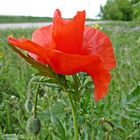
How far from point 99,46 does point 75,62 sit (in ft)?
0.18

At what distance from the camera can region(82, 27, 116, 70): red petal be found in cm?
67

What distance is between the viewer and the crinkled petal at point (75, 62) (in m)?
0.64

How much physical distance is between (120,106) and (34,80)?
404mm

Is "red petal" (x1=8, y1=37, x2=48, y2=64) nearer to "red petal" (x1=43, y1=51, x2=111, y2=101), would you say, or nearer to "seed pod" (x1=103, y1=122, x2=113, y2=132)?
"red petal" (x1=43, y1=51, x2=111, y2=101)

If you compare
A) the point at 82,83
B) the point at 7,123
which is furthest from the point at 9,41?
the point at 7,123

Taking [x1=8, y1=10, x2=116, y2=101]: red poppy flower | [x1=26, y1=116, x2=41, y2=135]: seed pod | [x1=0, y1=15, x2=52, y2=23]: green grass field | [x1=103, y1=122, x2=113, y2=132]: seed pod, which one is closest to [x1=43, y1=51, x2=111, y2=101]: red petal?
[x1=8, y1=10, x2=116, y2=101]: red poppy flower

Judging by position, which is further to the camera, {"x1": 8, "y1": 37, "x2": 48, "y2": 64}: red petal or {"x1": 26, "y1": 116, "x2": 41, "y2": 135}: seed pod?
{"x1": 26, "y1": 116, "x2": 41, "y2": 135}: seed pod

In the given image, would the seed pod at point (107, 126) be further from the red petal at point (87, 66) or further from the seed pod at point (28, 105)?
the red petal at point (87, 66)

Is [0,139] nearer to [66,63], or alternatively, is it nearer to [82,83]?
[82,83]

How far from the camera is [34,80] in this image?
75 centimetres

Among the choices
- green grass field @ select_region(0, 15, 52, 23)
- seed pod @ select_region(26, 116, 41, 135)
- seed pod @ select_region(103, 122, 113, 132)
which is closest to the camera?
seed pod @ select_region(26, 116, 41, 135)

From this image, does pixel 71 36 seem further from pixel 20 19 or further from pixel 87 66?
pixel 20 19

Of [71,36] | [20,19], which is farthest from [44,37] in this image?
[20,19]

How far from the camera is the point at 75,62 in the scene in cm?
65
